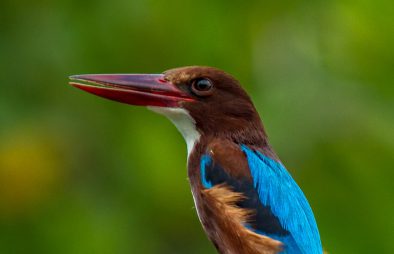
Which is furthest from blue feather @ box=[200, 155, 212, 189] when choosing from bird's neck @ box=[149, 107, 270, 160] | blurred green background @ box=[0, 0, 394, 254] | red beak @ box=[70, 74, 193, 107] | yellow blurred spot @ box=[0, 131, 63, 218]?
yellow blurred spot @ box=[0, 131, 63, 218]

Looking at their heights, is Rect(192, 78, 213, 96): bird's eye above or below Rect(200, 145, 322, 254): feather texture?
above

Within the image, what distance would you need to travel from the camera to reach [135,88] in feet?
22.3

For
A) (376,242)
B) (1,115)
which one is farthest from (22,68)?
(376,242)

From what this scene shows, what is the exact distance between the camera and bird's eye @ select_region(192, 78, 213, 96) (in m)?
6.93

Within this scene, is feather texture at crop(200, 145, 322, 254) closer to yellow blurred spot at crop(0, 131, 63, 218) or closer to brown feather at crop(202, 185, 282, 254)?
brown feather at crop(202, 185, 282, 254)

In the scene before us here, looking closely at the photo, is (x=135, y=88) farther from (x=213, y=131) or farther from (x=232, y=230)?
(x=232, y=230)

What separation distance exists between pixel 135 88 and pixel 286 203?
90cm

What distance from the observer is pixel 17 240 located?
764cm

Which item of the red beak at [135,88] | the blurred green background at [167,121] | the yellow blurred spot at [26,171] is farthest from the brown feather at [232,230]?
the yellow blurred spot at [26,171]

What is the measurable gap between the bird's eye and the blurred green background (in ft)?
2.05

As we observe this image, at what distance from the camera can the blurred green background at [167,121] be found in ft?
24.4

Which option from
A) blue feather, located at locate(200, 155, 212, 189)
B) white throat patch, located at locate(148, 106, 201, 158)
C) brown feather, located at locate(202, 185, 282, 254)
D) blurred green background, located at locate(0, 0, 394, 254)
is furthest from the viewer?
blurred green background, located at locate(0, 0, 394, 254)

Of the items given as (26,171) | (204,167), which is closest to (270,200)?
(204,167)

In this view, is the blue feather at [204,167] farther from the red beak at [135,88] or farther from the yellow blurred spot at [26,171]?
the yellow blurred spot at [26,171]
